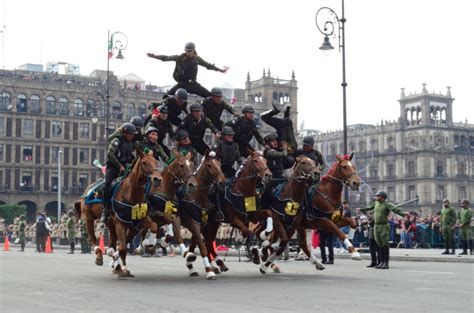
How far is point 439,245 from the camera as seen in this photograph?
3972cm

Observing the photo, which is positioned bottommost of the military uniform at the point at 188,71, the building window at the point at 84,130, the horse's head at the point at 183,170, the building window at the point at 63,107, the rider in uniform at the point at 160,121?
the horse's head at the point at 183,170

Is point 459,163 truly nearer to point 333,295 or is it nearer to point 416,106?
point 416,106

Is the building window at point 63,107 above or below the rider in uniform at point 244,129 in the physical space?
above

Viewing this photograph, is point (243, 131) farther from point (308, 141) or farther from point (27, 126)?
point (27, 126)

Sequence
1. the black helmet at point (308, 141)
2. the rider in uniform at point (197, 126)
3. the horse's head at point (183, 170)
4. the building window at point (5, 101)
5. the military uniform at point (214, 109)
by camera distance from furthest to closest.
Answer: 1. the building window at point (5, 101)
2. the military uniform at point (214, 109)
3. the black helmet at point (308, 141)
4. the rider in uniform at point (197, 126)
5. the horse's head at point (183, 170)

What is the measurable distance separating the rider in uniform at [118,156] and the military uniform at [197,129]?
1474mm

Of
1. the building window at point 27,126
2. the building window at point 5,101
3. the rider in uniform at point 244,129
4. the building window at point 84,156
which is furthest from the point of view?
the building window at point 84,156

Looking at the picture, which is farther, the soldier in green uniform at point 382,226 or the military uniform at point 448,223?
the military uniform at point 448,223

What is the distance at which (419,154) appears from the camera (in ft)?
400

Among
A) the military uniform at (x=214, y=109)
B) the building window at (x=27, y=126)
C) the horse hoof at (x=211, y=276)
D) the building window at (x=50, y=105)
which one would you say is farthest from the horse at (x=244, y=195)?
the building window at (x=50, y=105)

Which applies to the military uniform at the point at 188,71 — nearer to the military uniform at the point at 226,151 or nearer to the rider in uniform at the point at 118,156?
the military uniform at the point at 226,151

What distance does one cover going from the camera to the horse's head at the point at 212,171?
54.1ft

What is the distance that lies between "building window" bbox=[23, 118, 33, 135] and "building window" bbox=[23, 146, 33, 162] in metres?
1.91

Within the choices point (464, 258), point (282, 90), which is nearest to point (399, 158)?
point (282, 90)
